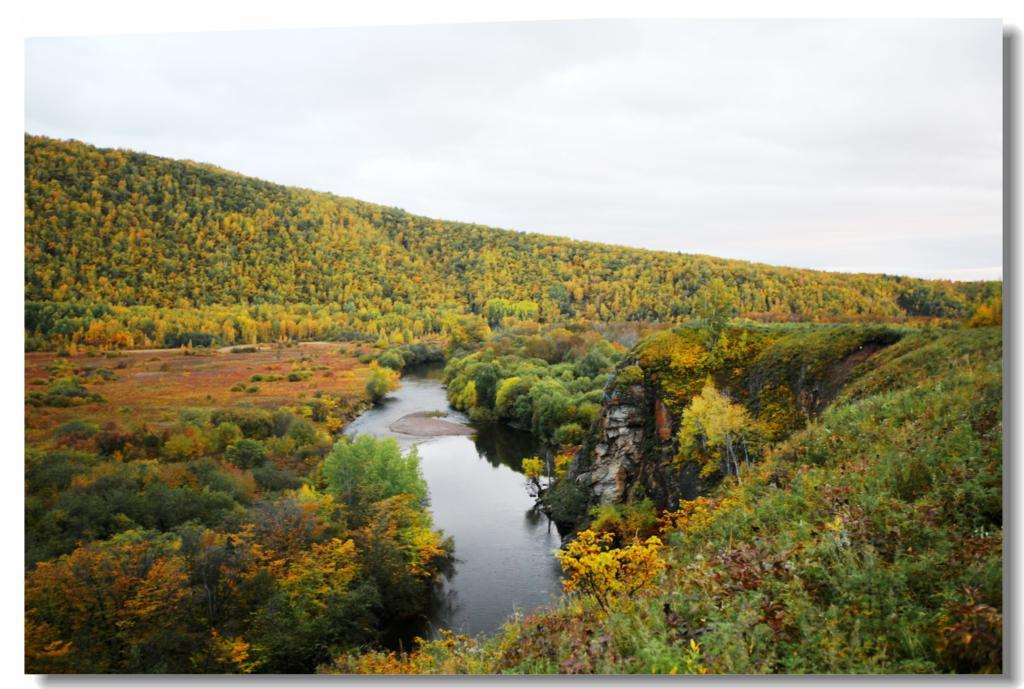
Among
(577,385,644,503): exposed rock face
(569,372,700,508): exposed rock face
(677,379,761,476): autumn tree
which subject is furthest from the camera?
(577,385,644,503): exposed rock face

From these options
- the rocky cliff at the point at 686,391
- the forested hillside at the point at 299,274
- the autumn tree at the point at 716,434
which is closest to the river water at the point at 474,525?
the forested hillside at the point at 299,274

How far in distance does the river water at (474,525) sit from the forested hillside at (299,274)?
1.98 m

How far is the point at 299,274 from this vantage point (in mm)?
9359

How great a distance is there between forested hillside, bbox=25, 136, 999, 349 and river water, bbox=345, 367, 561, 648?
1981mm

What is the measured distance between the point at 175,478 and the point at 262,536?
131 cm

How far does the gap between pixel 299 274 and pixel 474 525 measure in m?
8.48

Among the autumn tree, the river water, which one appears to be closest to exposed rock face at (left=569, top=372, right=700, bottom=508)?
the autumn tree

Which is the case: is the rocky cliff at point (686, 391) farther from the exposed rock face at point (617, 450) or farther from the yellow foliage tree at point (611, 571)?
the yellow foliage tree at point (611, 571)

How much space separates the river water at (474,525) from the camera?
11203 mm

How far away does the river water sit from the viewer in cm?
1120

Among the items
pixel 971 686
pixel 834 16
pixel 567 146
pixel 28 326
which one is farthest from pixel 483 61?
pixel 971 686

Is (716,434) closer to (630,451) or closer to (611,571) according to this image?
(630,451)

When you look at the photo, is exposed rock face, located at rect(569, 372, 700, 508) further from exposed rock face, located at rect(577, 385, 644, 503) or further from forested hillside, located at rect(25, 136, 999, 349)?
forested hillside, located at rect(25, 136, 999, 349)

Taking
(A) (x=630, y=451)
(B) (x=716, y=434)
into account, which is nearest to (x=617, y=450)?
(A) (x=630, y=451)
